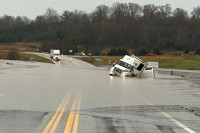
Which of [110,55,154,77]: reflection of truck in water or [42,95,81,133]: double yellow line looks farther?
[110,55,154,77]: reflection of truck in water

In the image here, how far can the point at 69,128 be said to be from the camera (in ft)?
34.7

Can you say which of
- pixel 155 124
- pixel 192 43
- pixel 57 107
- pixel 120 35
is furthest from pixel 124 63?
pixel 120 35

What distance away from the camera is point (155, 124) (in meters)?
11.7

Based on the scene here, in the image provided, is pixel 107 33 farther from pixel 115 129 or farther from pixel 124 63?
pixel 115 129

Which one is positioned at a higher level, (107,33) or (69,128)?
(107,33)

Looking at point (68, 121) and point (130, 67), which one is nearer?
point (68, 121)

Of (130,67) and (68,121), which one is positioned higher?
(130,67)

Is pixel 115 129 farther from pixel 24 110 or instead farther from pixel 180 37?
pixel 180 37

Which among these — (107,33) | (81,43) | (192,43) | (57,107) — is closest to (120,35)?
(107,33)

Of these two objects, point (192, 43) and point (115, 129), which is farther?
point (192, 43)

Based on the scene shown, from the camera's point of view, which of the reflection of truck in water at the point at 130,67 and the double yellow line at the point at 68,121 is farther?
the reflection of truck in water at the point at 130,67

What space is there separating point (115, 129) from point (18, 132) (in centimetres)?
297

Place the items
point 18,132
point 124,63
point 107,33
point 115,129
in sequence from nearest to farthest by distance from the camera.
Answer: point 18,132
point 115,129
point 124,63
point 107,33

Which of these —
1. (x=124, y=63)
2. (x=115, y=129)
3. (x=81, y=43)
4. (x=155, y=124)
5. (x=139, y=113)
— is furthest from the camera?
(x=81, y=43)
